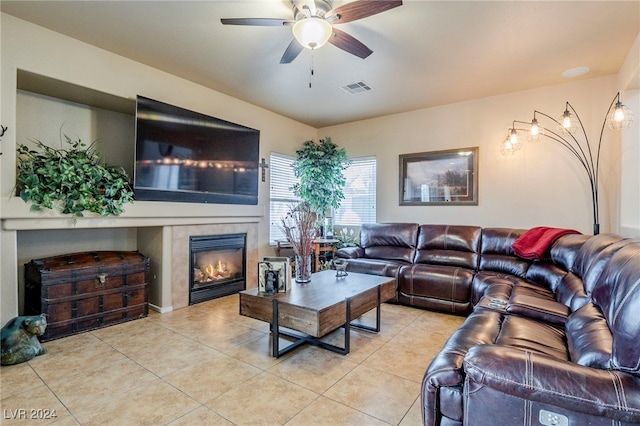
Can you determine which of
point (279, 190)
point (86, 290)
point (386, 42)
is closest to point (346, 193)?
point (279, 190)

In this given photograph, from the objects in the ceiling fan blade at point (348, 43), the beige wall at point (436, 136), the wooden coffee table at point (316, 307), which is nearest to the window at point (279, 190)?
the beige wall at point (436, 136)

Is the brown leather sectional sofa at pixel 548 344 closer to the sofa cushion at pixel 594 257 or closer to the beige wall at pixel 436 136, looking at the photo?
the sofa cushion at pixel 594 257

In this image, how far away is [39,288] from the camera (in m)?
2.80

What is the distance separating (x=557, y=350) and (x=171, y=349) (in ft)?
9.08

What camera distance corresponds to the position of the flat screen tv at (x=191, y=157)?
3.35 m

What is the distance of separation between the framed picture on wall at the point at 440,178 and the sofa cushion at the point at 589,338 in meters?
2.94

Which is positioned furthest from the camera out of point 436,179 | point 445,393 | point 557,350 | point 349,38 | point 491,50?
point 436,179

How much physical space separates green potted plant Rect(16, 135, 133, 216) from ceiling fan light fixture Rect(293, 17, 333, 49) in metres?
2.27

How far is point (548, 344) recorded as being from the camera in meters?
1.74

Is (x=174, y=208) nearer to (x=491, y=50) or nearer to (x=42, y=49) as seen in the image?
(x=42, y=49)

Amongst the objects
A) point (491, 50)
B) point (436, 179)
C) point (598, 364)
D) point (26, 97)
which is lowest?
point (598, 364)

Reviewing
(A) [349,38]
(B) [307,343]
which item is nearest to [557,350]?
(B) [307,343]

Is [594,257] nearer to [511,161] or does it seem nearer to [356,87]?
[511,161]

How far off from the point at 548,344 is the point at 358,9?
2395mm
